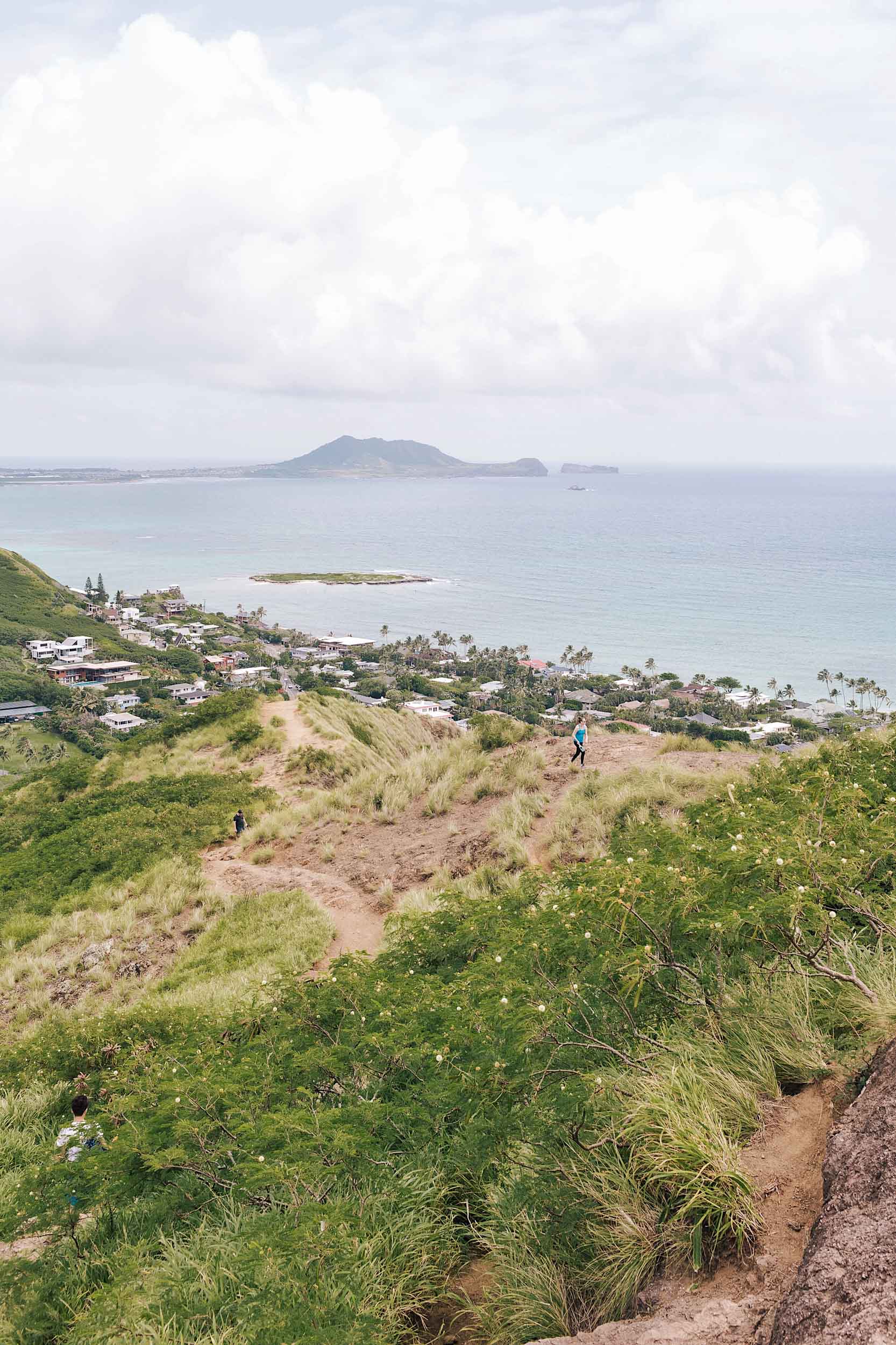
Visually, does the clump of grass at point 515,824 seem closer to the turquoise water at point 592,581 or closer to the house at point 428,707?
the house at point 428,707

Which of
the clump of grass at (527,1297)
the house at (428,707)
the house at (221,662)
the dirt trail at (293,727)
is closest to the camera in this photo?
the clump of grass at (527,1297)

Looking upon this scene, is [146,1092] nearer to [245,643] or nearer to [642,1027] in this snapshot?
[642,1027]

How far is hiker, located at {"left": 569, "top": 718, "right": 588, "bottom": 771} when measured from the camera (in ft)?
53.7

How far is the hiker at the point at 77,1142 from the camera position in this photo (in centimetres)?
592

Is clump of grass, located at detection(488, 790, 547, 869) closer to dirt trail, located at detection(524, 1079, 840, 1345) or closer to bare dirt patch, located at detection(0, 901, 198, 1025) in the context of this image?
bare dirt patch, located at detection(0, 901, 198, 1025)

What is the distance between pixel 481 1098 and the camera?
520 centimetres

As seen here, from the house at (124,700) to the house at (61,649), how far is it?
12.9 meters

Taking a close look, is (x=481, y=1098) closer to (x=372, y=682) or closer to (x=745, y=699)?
(x=745, y=699)

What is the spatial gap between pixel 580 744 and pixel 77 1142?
39.7ft

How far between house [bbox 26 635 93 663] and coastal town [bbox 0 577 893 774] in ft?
0.56

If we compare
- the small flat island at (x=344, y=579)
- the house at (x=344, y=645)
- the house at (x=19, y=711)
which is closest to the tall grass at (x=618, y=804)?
the house at (x=344, y=645)

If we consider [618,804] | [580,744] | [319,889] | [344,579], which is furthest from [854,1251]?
[344,579]

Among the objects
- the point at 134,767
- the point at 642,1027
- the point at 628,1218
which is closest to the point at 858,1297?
the point at 628,1218

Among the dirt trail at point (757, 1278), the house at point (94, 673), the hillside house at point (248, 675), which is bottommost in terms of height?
the house at point (94, 673)
